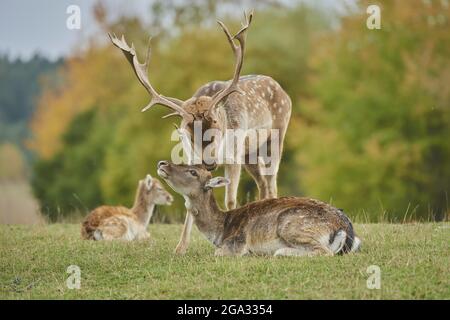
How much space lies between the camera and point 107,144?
120 feet

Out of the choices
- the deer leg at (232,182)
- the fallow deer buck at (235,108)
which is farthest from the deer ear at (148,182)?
the deer leg at (232,182)

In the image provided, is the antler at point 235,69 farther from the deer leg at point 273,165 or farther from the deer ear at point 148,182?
the deer ear at point 148,182

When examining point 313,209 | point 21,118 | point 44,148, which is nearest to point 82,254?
point 313,209

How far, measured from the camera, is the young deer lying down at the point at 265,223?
7.14 m

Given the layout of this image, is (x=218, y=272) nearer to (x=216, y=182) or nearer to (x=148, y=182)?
(x=216, y=182)

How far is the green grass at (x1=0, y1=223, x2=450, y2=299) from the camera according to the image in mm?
6070

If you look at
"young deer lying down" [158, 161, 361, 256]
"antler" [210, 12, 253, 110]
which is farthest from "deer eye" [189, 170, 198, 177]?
"antler" [210, 12, 253, 110]

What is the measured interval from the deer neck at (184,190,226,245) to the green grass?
22 cm

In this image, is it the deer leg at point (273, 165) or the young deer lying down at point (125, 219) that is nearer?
the young deer lying down at point (125, 219)

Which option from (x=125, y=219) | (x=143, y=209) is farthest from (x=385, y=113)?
(x=125, y=219)

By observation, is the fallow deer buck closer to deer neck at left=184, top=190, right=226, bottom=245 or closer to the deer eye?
deer neck at left=184, top=190, right=226, bottom=245

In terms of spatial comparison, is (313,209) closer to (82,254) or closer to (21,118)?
(82,254)

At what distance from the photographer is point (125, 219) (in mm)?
10078

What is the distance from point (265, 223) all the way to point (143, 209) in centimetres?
393
